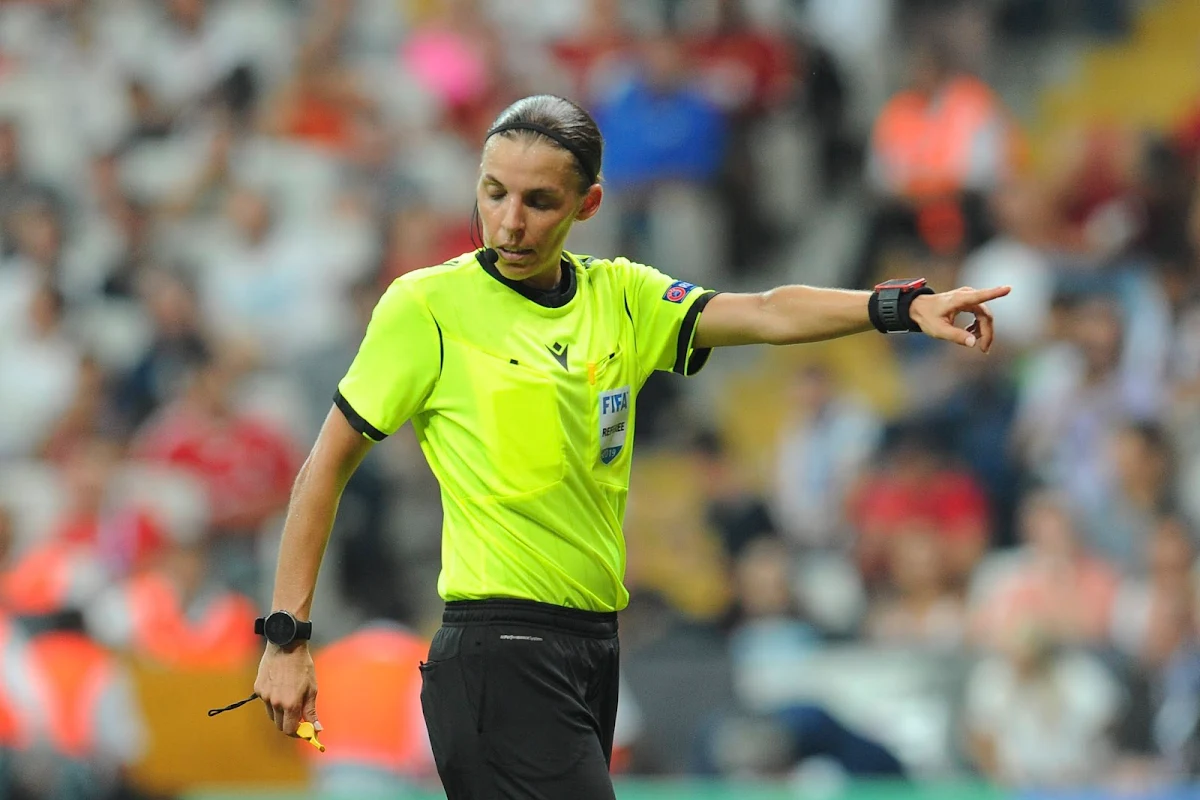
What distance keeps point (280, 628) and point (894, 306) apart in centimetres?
157

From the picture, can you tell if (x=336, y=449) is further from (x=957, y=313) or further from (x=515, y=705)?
(x=957, y=313)

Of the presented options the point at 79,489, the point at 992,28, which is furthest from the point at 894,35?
the point at 79,489

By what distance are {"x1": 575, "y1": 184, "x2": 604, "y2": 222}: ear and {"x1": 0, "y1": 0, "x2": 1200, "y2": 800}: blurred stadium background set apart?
185 inches

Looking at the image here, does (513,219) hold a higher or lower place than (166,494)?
higher

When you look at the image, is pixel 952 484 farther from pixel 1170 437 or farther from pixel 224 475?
pixel 224 475

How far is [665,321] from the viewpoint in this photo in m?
4.81

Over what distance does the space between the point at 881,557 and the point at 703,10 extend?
4475 millimetres

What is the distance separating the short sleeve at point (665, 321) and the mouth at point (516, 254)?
38 centimetres

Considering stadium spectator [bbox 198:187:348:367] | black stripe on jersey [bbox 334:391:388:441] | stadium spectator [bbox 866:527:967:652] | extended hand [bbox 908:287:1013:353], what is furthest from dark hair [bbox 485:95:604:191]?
stadium spectator [bbox 198:187:348:367]

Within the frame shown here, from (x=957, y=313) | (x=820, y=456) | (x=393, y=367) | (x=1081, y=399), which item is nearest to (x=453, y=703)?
(x=393, y=367)

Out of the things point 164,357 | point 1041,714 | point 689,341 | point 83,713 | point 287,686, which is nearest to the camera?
point 287,686

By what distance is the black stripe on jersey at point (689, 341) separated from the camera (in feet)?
15.7

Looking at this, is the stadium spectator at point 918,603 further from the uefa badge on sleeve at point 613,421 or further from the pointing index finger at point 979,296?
the pointing index finger at point 979,296

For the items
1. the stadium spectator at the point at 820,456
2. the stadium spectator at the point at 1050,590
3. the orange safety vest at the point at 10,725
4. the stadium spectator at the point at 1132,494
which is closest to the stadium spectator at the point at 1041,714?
the stadium spectator at the point at 1050,590
